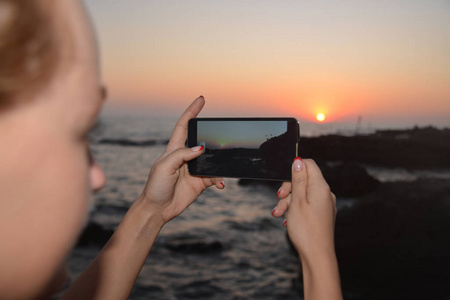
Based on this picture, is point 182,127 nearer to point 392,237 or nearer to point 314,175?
point 314,175

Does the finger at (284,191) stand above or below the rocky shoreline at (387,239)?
above

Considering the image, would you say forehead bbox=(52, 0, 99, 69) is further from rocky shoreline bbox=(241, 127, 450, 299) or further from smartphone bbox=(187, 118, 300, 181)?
rocky shoreline bbox=(241, 127, 450, 299)

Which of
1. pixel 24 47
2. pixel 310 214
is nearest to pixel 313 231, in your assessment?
pixel 310 214

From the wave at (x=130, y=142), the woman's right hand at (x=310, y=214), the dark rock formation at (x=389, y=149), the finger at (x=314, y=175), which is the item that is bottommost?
the wave at (x=130, y=142)

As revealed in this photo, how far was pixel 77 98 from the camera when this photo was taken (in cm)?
82

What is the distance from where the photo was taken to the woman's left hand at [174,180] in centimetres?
224

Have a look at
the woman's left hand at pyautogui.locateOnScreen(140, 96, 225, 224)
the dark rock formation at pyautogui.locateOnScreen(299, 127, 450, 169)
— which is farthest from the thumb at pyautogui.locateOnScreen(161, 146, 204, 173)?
the dark rock formation at pyautogui.locateOnScreen(299, 127, 450, 169)

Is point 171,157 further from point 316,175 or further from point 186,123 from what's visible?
point 316,175

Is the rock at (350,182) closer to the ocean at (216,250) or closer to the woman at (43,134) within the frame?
the ocean at (216,250)

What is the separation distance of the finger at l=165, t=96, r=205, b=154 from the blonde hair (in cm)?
174

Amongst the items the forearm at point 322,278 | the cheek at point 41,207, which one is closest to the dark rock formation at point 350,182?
the forearm at point 322,278

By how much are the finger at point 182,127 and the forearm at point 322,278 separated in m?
1.25

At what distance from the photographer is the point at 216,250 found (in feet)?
31.4

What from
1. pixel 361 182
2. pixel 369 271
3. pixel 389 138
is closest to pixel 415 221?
pixel 369 271
